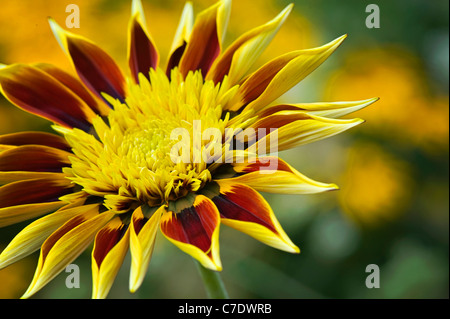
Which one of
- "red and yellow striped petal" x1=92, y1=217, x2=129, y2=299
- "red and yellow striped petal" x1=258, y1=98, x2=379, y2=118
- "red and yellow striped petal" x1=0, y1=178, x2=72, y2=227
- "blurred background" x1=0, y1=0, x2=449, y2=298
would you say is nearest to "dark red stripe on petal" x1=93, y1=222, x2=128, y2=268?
"red and yellow striped petal" x1=92, y1=217, x2=129, y2=299

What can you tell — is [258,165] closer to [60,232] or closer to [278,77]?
[278,77]

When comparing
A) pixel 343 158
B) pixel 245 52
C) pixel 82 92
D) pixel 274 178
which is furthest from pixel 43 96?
pixel 343 158

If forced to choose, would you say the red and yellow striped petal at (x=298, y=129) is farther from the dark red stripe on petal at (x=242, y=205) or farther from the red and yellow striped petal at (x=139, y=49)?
the red and yellow striped petal at (x=139, y=49)

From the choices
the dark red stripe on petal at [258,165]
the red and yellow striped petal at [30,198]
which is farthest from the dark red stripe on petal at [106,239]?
the dark red stripe on petal at [258,165]

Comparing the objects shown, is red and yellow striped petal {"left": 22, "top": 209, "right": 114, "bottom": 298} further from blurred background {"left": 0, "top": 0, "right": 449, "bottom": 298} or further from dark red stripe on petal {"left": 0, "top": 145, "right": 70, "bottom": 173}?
blurred background {"left": 0, "top": 0, "right": 449, "bottom": 298}

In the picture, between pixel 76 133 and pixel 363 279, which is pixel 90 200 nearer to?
pixel 76 133
